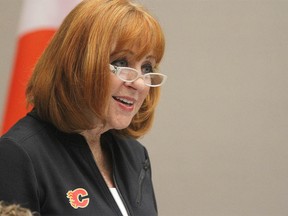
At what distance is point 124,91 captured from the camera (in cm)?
143

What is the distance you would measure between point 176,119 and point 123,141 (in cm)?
113

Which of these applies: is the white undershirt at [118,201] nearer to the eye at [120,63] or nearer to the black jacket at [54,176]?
the black jacket at [54,176]

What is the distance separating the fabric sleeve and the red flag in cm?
82

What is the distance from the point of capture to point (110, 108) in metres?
1.42

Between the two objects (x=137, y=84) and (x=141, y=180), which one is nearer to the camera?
(x=137, y=84)

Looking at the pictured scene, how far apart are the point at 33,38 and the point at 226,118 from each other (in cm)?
117

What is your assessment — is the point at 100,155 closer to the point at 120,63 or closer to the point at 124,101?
the point at 124,101

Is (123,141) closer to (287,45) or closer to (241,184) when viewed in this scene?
(241,184)

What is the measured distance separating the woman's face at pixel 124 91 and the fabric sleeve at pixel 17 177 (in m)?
0.28

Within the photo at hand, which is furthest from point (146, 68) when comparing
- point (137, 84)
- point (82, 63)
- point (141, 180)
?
point (141, 180)

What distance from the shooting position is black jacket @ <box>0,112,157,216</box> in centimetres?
124

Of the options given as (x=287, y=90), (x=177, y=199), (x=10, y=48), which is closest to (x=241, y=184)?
(x=177, y=199)

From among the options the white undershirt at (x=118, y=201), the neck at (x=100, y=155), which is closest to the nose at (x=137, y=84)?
the neck at (x=100, y=155)

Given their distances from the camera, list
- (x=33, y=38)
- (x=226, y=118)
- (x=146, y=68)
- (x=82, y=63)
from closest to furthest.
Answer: (x=82, y=63)
(x=146, y=68)
(x=33, y=38)
(x=226, y=118)
